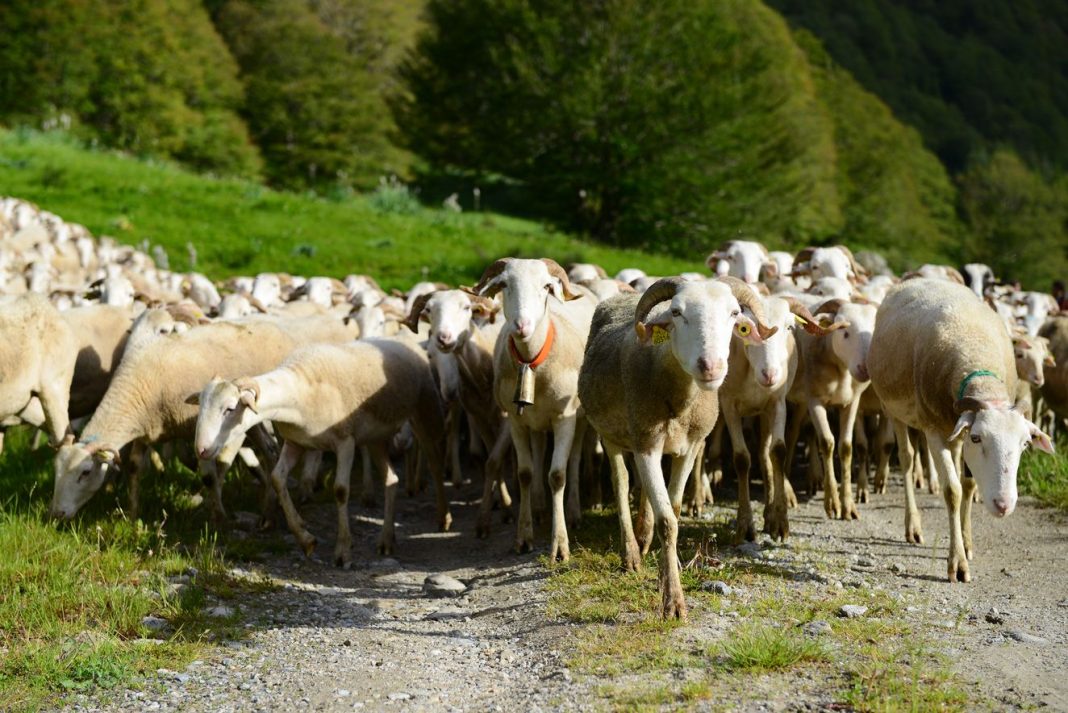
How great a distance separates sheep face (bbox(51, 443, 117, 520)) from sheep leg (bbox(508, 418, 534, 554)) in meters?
3.04

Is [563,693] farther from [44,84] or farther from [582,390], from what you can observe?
[44,84]

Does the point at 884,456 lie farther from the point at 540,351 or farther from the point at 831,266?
the point at 540,351

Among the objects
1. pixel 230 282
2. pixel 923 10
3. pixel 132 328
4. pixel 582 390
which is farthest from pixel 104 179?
pixel 923 10

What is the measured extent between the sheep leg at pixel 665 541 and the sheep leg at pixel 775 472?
162 cm

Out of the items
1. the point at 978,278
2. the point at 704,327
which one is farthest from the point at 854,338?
the point at 978,278

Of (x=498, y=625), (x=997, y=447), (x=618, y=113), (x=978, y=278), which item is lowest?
(x=498, y=625)

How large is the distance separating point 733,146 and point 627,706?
29.6 metres

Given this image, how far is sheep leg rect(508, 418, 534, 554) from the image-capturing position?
7.73m

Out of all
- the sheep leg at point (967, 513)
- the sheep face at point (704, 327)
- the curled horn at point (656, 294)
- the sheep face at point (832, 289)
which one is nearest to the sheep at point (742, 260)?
the sheep face at point (832, 289)

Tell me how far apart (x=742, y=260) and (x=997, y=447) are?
19.2ft

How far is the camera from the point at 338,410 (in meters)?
8.08

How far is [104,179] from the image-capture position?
79.5ft

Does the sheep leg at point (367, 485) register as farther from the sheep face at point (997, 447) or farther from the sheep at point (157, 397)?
the sheep face at point (997, 447)

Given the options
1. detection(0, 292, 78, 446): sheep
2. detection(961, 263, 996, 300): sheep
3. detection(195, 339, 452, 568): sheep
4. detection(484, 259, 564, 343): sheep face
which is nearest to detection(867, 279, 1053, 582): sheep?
detection(484, 259, 564, 343): sheep face
